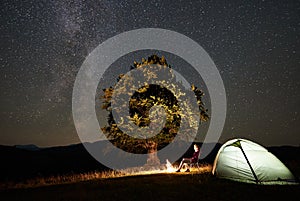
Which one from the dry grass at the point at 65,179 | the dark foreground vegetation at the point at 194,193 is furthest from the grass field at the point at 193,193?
the dry grass at the point at 65,179

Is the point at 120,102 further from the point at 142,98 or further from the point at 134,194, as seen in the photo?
the point at 134,194

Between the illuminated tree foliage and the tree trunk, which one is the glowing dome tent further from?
the tree trunk

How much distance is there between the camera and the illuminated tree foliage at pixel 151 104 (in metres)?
21.6

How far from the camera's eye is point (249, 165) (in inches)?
461

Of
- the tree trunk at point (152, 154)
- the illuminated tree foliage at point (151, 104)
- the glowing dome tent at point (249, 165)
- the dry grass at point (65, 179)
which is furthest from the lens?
the tree trunk at point (152, 154)

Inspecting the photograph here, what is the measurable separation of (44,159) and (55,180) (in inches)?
2033

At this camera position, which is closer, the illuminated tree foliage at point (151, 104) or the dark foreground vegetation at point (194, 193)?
the dark foreground vegetation at point (194, 193)

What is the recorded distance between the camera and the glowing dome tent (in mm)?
11276

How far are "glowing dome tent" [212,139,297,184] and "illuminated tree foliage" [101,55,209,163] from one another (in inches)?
345

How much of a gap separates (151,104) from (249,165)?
429 inches

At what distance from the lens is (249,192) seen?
9.43 m

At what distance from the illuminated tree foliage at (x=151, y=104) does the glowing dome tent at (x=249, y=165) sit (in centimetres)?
876

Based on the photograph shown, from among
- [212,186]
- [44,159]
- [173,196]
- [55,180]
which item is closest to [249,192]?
[212,186]

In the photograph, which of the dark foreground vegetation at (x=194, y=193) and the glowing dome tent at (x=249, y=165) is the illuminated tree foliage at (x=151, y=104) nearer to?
the glowing dome tent at (x=249, y=165)
